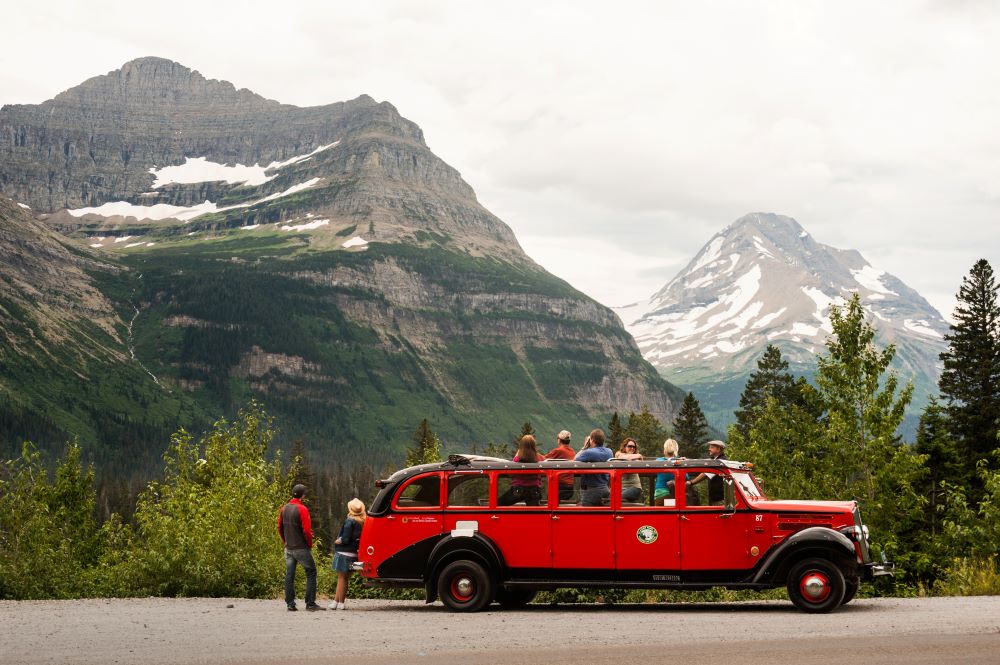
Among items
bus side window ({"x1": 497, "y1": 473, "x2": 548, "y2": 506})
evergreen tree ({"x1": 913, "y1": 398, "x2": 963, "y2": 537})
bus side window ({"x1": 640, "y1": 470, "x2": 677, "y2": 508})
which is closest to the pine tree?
evergreen tree ({"x1": 913, "y1": 398, "x2": 963, "y2": 537})

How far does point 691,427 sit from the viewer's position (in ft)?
374

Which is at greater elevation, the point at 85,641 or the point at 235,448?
the point at 235,448

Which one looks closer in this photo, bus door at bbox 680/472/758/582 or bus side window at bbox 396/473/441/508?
bus door at bbox 680/472/758/582

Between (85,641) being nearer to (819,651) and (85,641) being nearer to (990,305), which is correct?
(819,651)

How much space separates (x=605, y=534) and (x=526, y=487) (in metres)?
2.03

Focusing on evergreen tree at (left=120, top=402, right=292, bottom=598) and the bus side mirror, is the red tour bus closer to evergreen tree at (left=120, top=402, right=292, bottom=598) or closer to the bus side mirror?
the bus side mirror

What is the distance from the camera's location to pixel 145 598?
2727 cm

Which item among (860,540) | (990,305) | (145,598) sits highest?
(990,305)

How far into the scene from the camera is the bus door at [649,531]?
2214 cm

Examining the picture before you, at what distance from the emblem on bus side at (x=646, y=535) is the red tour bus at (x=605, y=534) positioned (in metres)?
0.02

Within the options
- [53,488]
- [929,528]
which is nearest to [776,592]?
[929,528]

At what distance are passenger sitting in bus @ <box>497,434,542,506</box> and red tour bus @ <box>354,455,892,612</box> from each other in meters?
0.04

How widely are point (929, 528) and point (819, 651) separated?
4900 cm

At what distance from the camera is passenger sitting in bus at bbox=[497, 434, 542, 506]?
22891mm
